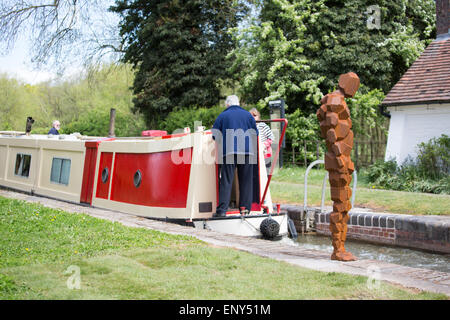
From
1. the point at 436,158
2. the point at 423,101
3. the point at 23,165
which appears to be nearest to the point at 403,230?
the point at 436,158

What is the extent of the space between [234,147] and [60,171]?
186 inches

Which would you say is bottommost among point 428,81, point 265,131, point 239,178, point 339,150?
point 239,178

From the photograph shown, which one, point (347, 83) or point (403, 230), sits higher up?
point (347, 83)

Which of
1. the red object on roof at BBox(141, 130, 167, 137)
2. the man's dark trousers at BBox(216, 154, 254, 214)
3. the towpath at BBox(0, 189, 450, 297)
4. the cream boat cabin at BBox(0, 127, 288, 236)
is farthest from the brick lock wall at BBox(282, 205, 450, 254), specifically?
the red object on roof at BBox(141, 130, 167, 137)

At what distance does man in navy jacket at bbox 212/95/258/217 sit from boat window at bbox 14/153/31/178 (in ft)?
19.3

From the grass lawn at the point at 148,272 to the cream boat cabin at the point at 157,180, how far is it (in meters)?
1.64

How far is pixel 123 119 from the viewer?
1116 inches

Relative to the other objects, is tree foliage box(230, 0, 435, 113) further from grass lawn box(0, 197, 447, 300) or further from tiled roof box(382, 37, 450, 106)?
grass lawn box(0, 197, 447, 300)

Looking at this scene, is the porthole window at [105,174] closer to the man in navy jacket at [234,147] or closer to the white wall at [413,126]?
the man in navy jacket at [234,147]

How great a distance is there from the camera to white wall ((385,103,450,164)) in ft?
43.3

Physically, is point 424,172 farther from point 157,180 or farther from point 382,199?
point 157,180

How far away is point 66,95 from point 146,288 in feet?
128

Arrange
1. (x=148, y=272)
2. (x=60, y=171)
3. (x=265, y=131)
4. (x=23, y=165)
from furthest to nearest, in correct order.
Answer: (x=23, y=165)
(x=60, y=171)
(x=265, y=131)
(x=148, y=272)

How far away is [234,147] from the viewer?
6.80m
